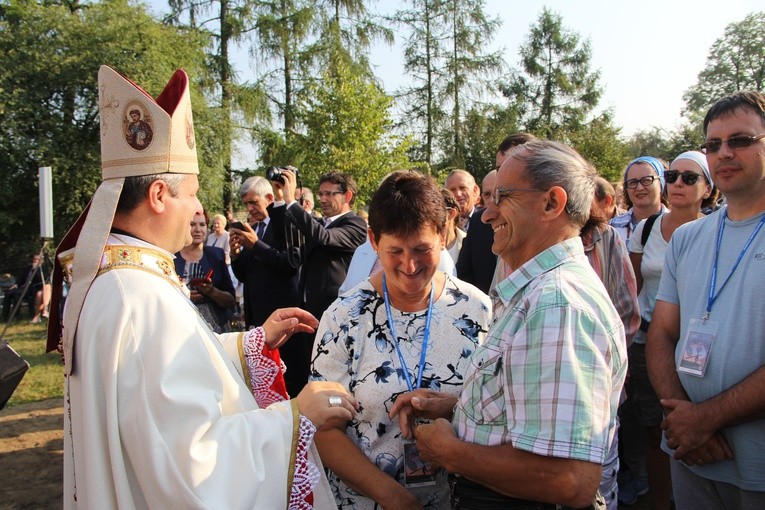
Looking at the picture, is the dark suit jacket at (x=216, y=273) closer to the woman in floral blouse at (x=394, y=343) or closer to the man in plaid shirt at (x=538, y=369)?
the woman in floral blouse at (x=394, y=343)

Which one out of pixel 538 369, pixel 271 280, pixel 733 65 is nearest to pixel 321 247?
pixel 271 280

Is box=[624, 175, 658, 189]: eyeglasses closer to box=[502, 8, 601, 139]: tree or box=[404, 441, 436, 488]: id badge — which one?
box=[404, 441, 436, 488]: id badge

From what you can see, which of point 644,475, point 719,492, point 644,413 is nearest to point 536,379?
point 719,492

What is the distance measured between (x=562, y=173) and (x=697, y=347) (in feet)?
3.74

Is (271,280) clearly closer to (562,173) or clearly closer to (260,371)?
(260,371)

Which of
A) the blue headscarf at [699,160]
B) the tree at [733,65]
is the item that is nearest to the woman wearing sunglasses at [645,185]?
the blue headscarf at [699,160]

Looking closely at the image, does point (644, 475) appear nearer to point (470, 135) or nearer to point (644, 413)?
point (644, 413)

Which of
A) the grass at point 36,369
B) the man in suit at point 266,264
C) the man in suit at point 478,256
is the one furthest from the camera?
the grass at point 36,369

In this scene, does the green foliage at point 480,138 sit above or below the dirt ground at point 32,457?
above

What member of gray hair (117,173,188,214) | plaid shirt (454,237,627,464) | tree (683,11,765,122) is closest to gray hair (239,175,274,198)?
gray hair (117,173,188,214)

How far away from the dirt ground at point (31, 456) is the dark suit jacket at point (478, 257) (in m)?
3.62

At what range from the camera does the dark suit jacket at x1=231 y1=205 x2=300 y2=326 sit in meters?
5.59

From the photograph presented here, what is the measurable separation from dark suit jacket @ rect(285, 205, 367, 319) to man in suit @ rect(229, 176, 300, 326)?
0.34 m

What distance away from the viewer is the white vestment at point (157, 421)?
1663 millimetres
